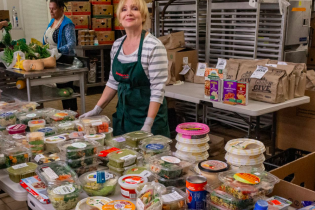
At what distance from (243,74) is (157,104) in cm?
155

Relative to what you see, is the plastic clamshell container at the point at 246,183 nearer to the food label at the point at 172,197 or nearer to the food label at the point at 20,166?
the food label at the point at 172,197

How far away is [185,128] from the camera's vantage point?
202cm

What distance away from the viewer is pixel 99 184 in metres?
1.62

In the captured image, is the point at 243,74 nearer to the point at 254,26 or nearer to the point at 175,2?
the point at 254,26

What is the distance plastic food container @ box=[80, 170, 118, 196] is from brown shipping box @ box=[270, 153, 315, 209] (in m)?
0.82

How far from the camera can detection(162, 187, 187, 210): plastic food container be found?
1.40 m

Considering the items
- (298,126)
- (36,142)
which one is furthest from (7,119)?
(298,126)

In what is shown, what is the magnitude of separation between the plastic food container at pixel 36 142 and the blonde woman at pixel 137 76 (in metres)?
0.58

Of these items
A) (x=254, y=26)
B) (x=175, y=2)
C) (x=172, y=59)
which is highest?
(x=175, y=2)

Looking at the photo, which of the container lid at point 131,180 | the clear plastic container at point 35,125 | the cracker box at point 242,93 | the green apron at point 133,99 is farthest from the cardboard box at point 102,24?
the container lid at point 131,180

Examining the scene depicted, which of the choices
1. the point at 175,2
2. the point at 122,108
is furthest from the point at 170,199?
the point at 175,2

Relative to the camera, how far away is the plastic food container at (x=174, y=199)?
1403 millimetres

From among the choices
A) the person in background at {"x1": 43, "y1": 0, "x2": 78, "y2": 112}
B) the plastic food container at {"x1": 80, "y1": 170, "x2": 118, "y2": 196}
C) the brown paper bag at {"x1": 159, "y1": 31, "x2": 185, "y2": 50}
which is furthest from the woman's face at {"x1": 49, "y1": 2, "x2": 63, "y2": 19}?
the plastic food container at {"x1": 80, "y1": 170, "x2": 118, "y2": 196}

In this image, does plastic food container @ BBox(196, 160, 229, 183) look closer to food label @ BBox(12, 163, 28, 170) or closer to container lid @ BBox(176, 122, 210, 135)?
container lid @ BBox(176, 122, 210, 135)
